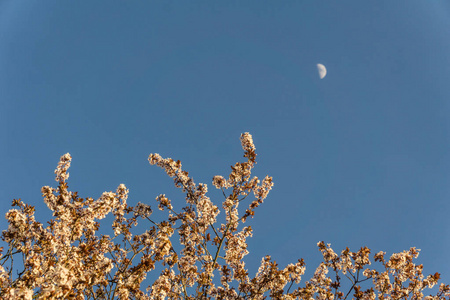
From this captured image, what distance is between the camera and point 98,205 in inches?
339

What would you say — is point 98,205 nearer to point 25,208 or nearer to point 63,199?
point 63,199

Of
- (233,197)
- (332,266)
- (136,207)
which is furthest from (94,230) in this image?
(332,266)

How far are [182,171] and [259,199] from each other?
3379 millimetres

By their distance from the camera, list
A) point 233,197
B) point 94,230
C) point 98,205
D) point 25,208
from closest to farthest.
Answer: point 98,205 → point 25,208 → point 94,230 → point 233,197

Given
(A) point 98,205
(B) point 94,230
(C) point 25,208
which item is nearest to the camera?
(A) point 98,205

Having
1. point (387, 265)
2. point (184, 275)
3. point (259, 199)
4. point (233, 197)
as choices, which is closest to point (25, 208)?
point (184, 275)

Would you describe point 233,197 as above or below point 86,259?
above

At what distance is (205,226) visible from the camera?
1135 centimetres

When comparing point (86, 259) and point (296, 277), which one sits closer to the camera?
point (86, 259)

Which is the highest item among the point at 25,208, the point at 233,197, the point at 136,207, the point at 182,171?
the point at 182,171

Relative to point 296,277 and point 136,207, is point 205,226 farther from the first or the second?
point 296,277

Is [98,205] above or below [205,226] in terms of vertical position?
below

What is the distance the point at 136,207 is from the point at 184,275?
3.13m

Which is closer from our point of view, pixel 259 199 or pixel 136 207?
pixel 136 207
